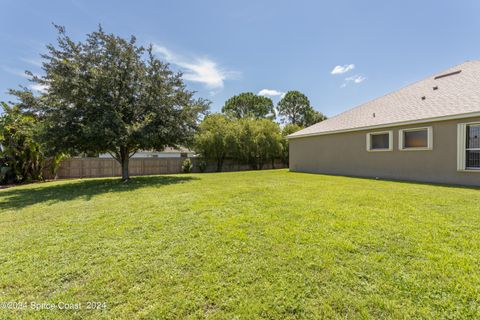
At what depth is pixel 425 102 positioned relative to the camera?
9.84 meters

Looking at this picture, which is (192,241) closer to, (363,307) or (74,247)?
(74,247)

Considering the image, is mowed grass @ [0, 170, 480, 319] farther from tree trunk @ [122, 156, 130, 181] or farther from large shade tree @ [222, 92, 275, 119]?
large shade tree @ [222, 92, 275, 119]

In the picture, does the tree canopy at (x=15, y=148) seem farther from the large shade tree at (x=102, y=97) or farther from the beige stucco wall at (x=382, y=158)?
the beige stucco wall at (x=382, y=158)

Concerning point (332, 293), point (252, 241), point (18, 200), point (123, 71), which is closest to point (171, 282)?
point (252, 241)

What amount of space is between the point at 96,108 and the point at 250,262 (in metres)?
9.68

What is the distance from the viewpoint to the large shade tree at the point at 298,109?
119ft

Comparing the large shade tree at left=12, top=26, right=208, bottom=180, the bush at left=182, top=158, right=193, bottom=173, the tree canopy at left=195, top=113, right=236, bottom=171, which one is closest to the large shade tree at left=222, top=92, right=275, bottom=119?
the tree canopy at left=195, top=113, right=236, bottom=171

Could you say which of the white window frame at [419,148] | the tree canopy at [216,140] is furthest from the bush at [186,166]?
the white window frame at [419,148]

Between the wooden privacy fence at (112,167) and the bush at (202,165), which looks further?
the bush at (202,165)

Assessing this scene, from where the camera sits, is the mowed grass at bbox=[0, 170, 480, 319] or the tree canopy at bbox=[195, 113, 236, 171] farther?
the tree canopy at bbox=[195, 113, 236, 171]

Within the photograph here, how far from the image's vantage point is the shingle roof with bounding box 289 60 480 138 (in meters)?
8.53

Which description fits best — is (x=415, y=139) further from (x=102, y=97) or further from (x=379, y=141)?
(x=102, y=97)

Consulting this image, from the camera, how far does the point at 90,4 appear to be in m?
8.41

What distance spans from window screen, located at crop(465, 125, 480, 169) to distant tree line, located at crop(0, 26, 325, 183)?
11.2 metres
